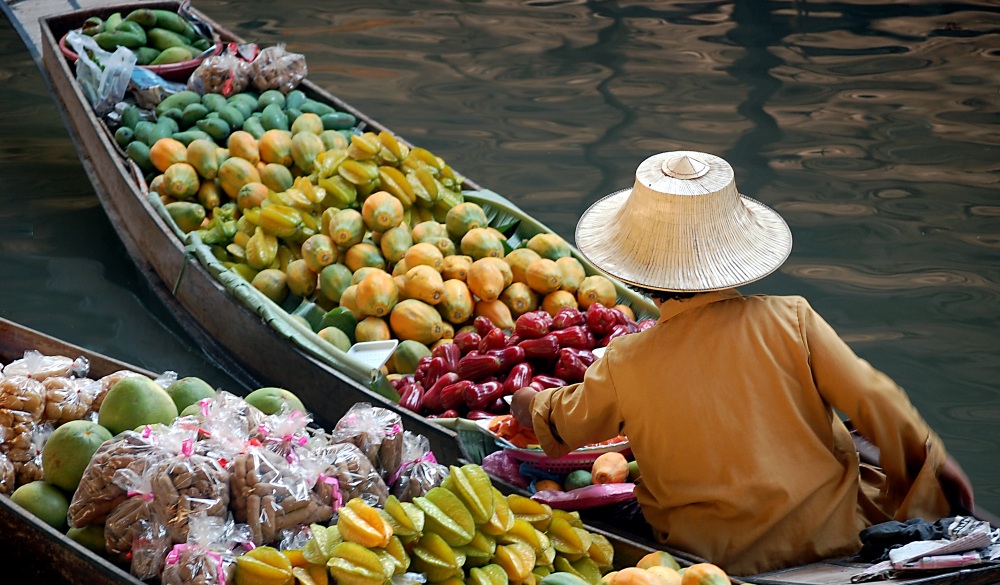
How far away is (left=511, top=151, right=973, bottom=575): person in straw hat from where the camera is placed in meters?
2.23

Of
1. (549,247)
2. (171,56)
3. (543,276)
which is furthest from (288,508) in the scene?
(171,56)

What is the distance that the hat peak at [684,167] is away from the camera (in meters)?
2.31

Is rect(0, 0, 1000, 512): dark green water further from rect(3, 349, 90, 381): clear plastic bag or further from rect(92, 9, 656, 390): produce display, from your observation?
rect(3, 349, 90, 381): clear plastic bag

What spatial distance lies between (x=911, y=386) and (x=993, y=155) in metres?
2.46

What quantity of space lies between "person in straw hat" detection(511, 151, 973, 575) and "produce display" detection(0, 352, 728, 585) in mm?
249

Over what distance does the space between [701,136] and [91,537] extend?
4849 millimetres

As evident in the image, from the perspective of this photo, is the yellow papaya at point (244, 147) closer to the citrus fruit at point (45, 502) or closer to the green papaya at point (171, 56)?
the green papaya at point (171, 56)

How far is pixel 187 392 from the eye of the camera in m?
2.53

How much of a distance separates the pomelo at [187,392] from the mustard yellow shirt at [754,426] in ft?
3.12

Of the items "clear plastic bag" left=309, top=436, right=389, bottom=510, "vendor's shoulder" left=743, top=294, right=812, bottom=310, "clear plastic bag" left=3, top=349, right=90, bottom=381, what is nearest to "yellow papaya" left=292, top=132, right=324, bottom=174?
"clear plastic bag" left=3, top=349, right=90, bottom=381

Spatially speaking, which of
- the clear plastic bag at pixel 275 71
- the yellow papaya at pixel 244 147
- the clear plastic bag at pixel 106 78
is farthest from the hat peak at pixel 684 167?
the clear plastic bag at pixel 106 78

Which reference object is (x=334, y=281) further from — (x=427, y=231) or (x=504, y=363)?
(x=504, y=363)

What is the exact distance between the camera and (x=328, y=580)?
6.48ft

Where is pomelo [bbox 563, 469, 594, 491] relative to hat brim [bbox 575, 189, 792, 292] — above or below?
below
